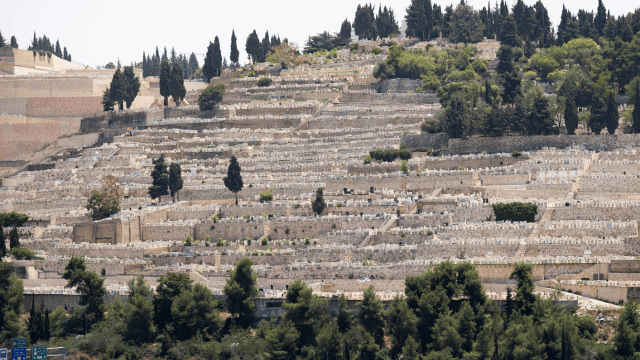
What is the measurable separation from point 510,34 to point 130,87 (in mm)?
31270

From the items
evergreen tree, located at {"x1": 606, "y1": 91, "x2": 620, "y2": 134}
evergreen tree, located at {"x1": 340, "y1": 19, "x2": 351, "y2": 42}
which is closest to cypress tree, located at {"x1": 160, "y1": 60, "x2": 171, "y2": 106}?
evergreen tree, located at {"x1": 340, "y1": 19, "x2": 351, "y2": 42}

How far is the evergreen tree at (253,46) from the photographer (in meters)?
109

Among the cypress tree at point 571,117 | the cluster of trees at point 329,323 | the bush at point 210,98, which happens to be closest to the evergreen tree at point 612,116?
the cypress tree at point 571,117

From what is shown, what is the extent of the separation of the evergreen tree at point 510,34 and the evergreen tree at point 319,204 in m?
38.5

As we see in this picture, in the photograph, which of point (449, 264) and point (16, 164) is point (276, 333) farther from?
point (16, 164)

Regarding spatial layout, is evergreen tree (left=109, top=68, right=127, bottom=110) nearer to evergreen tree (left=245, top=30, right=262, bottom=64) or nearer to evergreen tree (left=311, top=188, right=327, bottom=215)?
evergreen tree (left=245, top=30, right=262, bottom=64)

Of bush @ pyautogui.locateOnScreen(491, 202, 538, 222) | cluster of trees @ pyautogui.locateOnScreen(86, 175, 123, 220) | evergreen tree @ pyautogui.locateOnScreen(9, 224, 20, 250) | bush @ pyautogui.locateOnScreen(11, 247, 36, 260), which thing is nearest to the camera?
bush @ pyautogui.locateOnScreen(491, 202, 538, 222)

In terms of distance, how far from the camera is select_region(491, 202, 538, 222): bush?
5541cm

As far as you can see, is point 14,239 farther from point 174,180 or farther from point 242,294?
point 242,294

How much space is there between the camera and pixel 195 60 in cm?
15288

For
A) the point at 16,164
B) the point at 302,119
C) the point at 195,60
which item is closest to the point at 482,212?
the point at 302,119

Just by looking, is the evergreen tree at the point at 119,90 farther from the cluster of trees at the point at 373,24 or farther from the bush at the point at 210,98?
the cluster of trees at the point at 373,24

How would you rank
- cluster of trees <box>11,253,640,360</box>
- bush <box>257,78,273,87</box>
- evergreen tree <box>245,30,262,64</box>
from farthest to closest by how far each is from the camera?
evergreen tree <box>245,30,262,64</box> < bush <box>257,78,273,87</box> < cluster of trees <box>11,253,640,360</box>

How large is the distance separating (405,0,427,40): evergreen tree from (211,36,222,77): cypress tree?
57.7ft
